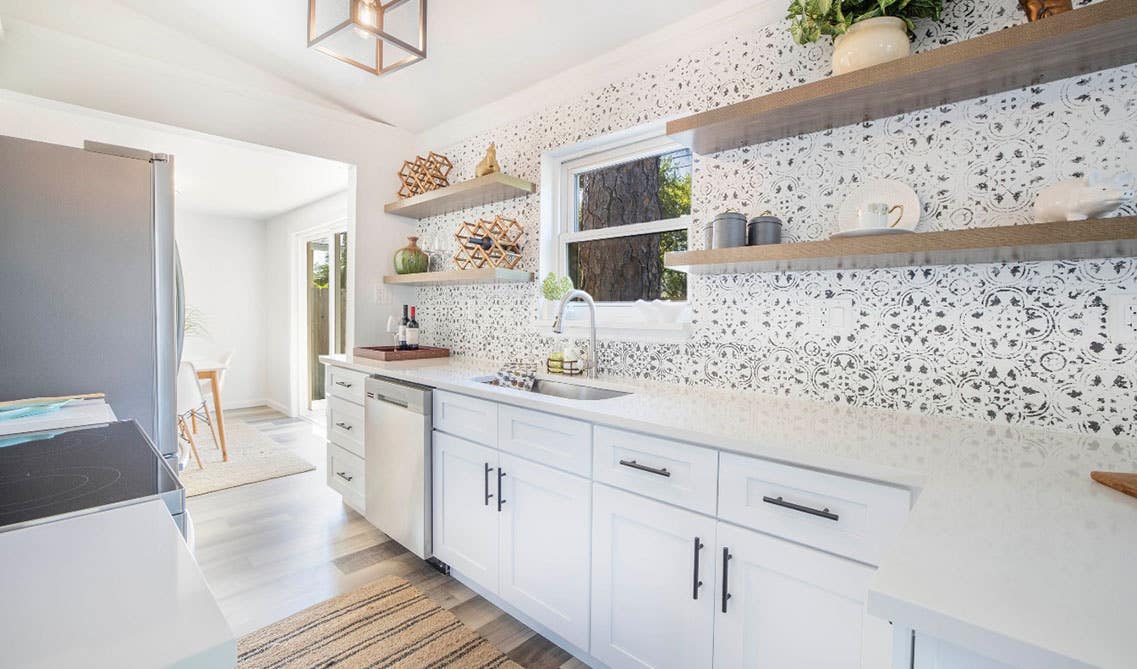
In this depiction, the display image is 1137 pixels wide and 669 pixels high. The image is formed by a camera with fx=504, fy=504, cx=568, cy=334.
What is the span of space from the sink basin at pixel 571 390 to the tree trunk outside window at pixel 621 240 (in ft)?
1.78

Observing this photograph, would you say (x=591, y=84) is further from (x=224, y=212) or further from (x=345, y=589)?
(x=224, y=212)

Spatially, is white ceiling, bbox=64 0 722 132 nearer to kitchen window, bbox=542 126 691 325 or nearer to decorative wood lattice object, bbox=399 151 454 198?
decorative wood lattice object, bbox=399 151 454 198

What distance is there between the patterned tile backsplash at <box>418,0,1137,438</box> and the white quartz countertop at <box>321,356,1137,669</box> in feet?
0.40

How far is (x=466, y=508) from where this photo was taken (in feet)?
6.74

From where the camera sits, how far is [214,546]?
2488 millimetres

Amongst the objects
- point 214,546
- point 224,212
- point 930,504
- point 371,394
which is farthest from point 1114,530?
point 224,212

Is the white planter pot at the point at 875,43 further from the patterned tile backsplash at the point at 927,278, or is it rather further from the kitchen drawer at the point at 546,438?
the kitchen drawer at the point at 546,438

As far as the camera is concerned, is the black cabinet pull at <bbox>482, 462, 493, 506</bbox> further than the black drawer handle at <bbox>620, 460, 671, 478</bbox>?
Yes

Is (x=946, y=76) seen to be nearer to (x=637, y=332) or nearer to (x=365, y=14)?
(x=637, y=332)

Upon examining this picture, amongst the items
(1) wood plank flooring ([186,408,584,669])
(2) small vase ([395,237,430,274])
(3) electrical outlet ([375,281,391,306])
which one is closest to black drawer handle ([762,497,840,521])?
(1) wood plank flooring ([186,408,584,669])

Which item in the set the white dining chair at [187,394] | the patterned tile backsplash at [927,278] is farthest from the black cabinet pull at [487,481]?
the white dining chair at [187,394]

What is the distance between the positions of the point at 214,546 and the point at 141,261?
1573mm

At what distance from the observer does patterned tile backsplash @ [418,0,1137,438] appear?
1.31m

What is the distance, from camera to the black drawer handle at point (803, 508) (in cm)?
112
